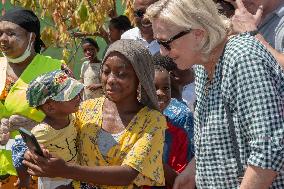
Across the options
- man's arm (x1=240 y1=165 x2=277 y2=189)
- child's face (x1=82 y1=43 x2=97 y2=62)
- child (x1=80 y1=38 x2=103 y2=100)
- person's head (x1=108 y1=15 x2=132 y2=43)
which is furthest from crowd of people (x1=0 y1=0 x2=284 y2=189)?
child's face (x1=82 y1=43 x2=97 y2=62)

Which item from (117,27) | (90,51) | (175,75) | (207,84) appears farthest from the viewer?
(90,51)

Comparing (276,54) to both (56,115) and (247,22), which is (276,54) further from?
(56,115)

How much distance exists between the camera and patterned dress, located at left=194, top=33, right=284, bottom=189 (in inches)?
103

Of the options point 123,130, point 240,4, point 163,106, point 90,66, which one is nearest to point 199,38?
point 240,4

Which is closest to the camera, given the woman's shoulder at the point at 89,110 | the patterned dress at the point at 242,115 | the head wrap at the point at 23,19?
the patterned dress at the point at 242,115

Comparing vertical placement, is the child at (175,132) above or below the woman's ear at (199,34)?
below

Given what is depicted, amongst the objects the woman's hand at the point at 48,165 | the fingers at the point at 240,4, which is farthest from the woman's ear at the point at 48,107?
the fingers at the point at 240,4

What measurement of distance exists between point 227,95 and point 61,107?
138 cm

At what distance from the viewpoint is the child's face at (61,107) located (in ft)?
12.6

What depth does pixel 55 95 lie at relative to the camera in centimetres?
388

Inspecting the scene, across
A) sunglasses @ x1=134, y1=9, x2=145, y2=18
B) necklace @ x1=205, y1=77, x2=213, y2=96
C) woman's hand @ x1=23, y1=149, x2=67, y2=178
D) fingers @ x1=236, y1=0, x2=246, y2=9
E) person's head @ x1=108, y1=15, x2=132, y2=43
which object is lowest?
person's head @ x1=108, y1=15, x2=132, y2=43

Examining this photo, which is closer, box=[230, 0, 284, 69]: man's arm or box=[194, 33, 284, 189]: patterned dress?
box=[194, 33, 284, 189]: patterned dress

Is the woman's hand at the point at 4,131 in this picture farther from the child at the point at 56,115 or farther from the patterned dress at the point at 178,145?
the patterned dress at the point at 178,145

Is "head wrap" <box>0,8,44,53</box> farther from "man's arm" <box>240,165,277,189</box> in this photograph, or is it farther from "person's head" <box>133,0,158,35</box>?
"man's arm" <box>240,165,277,189</box>
